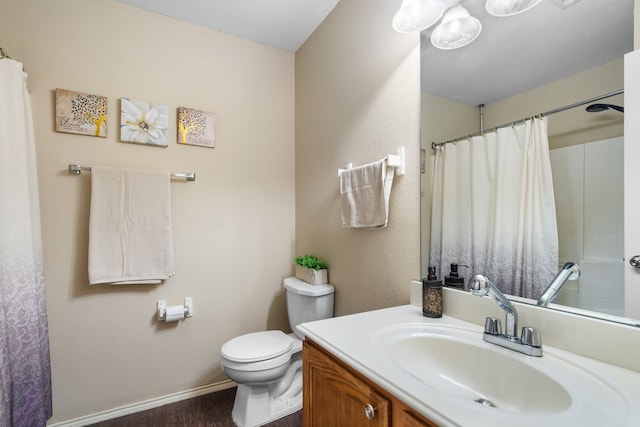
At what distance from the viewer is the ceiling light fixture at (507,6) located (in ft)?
3.20

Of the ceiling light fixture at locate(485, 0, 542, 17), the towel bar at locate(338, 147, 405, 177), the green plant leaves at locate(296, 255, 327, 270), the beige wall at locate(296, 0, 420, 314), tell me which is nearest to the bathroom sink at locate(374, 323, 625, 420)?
the beige wall at locate(296, 0, 420, 314)

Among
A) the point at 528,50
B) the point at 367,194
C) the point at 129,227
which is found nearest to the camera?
the point at 528,50

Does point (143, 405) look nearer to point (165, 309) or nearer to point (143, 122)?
point (165, 309)

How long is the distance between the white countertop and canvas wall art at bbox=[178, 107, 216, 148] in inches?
57.3

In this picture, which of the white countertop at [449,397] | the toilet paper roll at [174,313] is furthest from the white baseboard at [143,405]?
the white countertop at [449,397]

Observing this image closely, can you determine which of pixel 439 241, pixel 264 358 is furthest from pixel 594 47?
pixel 264 358

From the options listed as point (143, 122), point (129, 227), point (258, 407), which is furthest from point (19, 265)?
point (258, 407)

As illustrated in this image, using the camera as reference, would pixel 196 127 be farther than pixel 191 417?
Yes

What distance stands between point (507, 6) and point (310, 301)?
5.25 feet

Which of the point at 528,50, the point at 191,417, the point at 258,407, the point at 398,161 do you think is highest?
the point at 528,50

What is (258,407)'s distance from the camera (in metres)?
1.70

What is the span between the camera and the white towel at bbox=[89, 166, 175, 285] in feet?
5.52

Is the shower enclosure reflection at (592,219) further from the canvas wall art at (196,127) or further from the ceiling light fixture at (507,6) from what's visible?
the canvas wall art at (196,127)

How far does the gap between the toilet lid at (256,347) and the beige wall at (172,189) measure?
39 cm
